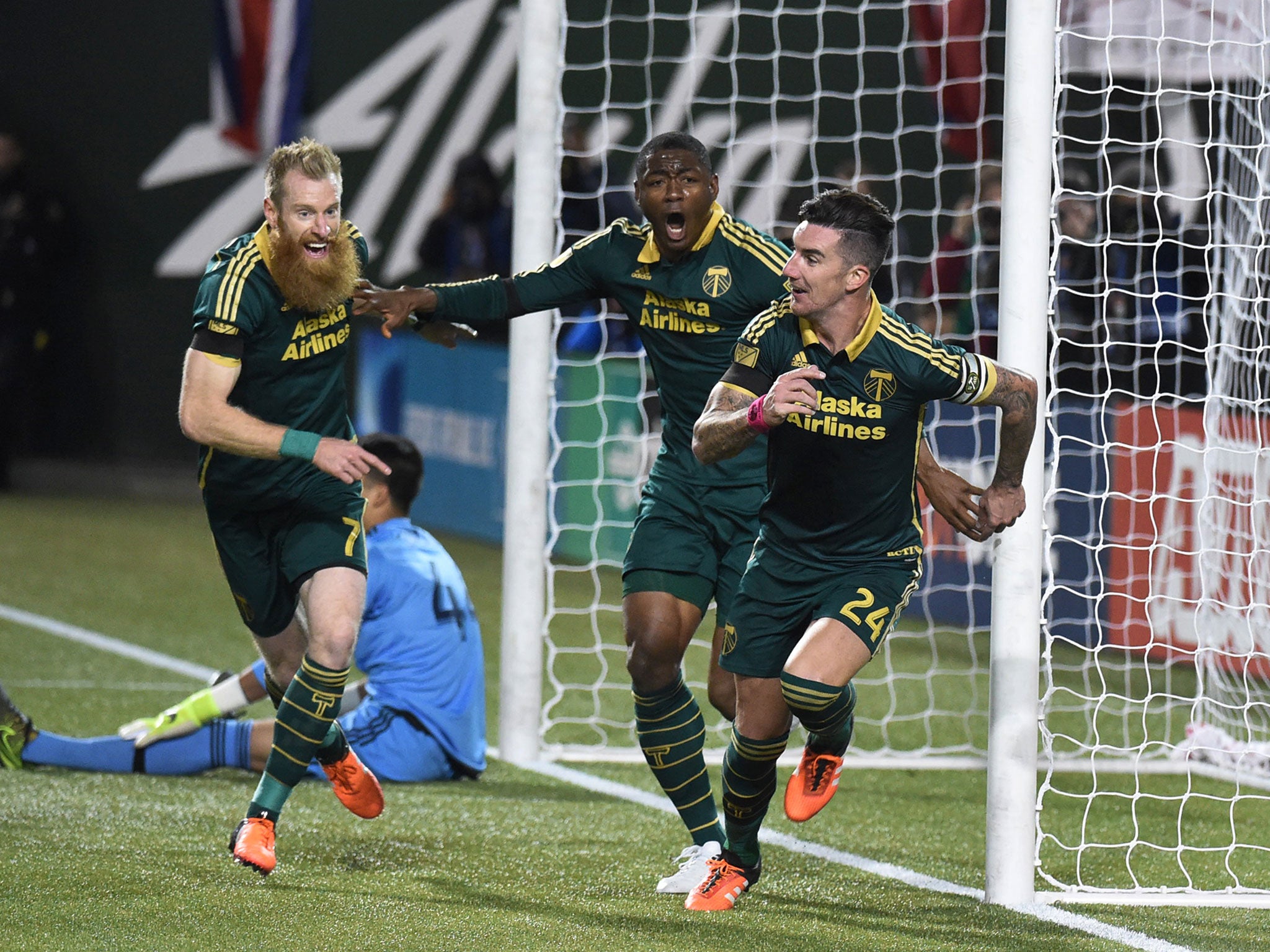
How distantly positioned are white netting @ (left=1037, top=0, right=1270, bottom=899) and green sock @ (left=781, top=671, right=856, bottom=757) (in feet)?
2.17

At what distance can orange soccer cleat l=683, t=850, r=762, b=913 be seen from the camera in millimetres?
4660

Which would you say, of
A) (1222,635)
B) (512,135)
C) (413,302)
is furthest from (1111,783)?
(512,135)

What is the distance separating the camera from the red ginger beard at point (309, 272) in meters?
4.69

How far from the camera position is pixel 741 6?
13.3 m

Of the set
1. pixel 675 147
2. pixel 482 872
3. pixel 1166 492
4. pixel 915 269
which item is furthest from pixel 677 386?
pixel 915 269

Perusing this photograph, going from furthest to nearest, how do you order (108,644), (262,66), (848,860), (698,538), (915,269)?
(262,66)
(915,269)
(108,644)
(848,860)
(698,538)

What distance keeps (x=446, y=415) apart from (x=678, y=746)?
8.22 m

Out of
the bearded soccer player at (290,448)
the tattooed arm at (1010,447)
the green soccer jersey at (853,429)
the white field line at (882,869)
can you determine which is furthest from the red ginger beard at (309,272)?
the white field line at (882,869)

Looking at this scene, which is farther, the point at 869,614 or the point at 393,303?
the point at 393,303

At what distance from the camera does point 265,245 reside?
4750 mm

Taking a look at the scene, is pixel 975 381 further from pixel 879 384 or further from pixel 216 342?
pixel 216 342

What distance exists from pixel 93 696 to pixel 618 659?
8.09 ft

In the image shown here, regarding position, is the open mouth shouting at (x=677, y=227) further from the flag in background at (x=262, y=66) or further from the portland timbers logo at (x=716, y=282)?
the flag in background at (x=262, y=66)

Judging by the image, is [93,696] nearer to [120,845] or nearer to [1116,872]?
[120,845]
